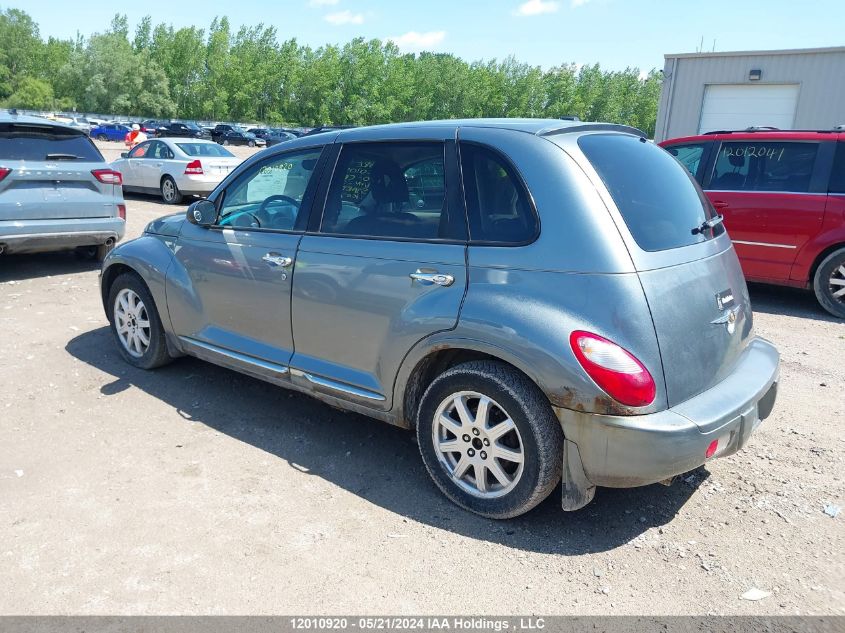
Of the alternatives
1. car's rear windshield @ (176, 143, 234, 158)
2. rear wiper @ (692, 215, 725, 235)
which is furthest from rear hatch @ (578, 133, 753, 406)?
car's rear windshield @ (176, 143, 234, 158)

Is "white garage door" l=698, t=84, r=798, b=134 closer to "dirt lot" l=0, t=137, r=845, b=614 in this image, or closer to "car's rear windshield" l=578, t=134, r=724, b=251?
"dirt lot" l=0, t=137, r=845, b=614

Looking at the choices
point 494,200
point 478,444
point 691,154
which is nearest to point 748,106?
point 691,154

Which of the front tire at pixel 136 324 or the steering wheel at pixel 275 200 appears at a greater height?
the steering wheel at pixel 275 200

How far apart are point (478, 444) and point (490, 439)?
3.7 inches

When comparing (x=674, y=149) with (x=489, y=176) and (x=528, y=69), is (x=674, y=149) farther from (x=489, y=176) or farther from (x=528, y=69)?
(x=528, y=69)

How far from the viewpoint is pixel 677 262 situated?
121 inches

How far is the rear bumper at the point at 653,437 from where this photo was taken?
2746mm

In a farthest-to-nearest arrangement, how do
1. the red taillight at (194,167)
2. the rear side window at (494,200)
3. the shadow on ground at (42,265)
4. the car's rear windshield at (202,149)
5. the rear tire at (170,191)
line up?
the car's rear windshield at (202,149) → the rear tire at (170,191) → the red taillight at (194,167) → the shadow on ground at (42,265) → the rear side window at (494,200)

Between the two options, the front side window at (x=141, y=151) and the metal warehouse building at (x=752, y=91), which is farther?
the metal warehouse building at (x=752, y=91)

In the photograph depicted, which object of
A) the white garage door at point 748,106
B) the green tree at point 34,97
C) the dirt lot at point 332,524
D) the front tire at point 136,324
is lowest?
the dirt lot at point 332,524

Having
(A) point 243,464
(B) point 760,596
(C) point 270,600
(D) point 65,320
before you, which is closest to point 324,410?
(A) point 243,464

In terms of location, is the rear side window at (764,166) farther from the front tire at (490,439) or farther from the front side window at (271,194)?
the front tire at (490,439)

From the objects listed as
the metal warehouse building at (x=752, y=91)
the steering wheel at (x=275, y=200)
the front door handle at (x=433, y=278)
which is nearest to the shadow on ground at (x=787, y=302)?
the front door handle at (x=433, y=278)

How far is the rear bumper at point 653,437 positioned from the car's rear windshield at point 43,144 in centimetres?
699
